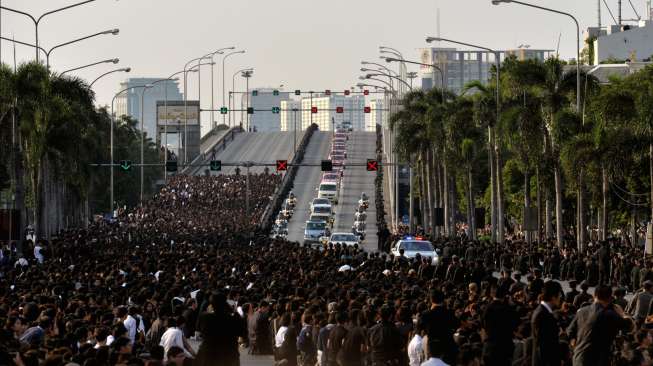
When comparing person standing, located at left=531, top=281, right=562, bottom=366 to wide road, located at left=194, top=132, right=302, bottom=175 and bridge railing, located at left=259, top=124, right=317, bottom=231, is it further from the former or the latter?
wide road, located at left=194, top=132, right=302, bottom=175

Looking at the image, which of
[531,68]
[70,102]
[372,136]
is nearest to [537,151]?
[531,68]

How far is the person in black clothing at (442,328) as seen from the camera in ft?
66.0

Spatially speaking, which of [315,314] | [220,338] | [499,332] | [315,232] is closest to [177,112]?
[315,232]

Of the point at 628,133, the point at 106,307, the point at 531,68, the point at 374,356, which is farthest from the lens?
the point at 531,68

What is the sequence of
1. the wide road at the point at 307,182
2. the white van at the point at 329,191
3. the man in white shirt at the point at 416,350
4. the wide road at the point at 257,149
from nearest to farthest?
the man in white shirt at the point at 416,350 → the wide road at the point at 307,182 → the white van at the point at 329,191 → the wide road at the point at 257,149

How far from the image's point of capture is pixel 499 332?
19.7 m

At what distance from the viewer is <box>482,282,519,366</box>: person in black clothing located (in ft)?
63.4

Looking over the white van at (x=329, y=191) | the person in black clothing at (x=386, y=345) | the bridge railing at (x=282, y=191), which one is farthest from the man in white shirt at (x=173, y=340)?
the white van at (x=329, y=191)

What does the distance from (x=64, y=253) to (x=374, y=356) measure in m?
34.5

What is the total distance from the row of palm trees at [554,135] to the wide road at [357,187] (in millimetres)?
7307

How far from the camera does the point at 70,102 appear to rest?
74.6m

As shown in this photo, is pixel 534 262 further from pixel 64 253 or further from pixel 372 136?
pixel 372 136

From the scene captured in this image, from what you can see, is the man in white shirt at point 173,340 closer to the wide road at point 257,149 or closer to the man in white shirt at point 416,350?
the man in white shirt at point 416,350

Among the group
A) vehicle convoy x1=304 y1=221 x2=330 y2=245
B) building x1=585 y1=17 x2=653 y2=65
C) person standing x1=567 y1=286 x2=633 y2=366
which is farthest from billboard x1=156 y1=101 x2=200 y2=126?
person standing x1=567 y1=286 x2=633 y2=366
